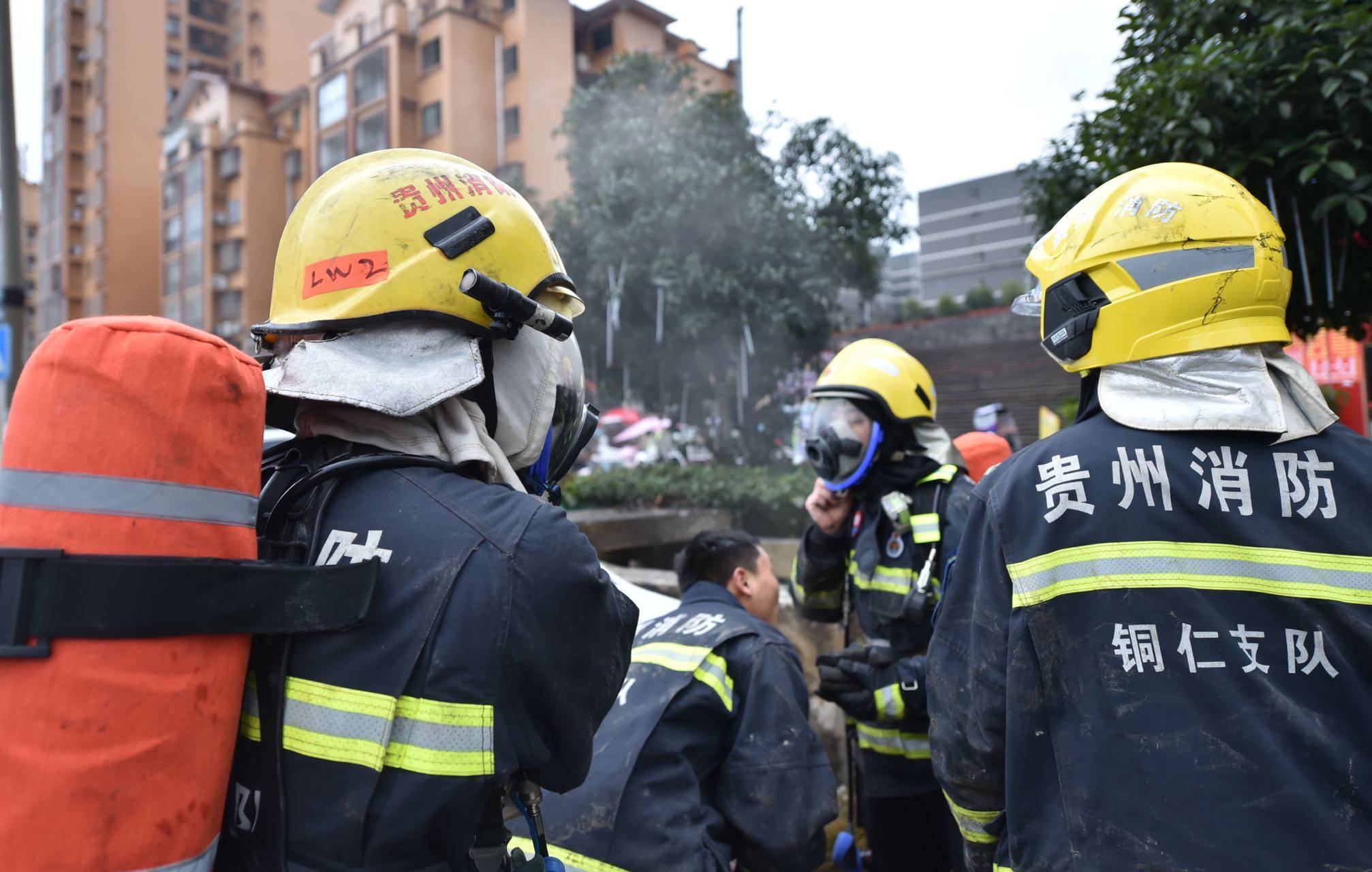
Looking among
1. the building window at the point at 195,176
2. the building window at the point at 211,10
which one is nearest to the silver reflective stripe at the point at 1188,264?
the building window at the point at 195,176

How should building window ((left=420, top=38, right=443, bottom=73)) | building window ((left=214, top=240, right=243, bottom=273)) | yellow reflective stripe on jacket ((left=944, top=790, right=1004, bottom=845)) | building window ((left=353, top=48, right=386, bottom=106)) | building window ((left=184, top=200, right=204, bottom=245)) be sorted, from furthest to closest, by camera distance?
building window ((left=184, top=200, right=204, bottom=245)) → building window ((left=214, top=240, right=243, bottom=273)) → building window ((left=353, top=48, right=386, bottom=106)) → building window ((left=420, top=38, right=443, bottom=73)) → yellow reflective stripe on jacket ((left=944, top=790, right=1004, bottom=845))

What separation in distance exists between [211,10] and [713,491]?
5096 centimetres

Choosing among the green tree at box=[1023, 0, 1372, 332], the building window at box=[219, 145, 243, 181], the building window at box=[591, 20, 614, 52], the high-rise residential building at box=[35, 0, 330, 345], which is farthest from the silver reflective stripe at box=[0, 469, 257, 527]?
the high-rise residential building at box=[35, 0, 330, 345]

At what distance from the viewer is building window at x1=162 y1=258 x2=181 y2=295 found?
41.6 metres

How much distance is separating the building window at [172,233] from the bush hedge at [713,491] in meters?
39.8

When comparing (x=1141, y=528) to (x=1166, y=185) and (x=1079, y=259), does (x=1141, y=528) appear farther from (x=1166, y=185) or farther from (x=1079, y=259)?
(x=1166, y=185)

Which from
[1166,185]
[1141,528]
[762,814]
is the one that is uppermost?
[1166,185]

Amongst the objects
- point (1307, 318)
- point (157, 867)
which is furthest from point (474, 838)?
point (1307, 318)

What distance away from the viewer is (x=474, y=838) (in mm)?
1372

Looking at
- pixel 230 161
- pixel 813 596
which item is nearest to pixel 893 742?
pixel 813 596

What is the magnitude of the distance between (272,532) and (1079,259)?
5.38ft

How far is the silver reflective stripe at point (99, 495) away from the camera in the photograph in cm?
108

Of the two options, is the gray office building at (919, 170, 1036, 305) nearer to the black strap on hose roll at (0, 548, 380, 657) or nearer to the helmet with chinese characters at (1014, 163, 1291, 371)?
the helmet with chinese characters at (1014, 163, 1291, 371)

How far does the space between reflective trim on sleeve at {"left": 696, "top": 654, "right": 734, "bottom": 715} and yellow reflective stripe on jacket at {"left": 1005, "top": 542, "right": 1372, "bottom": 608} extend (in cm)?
116
